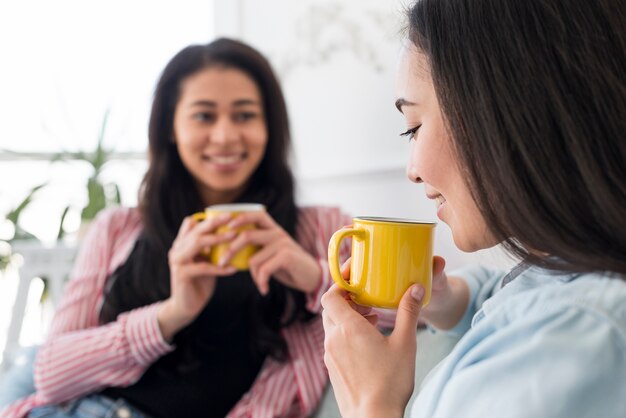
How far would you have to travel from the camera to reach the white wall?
143 centimetres

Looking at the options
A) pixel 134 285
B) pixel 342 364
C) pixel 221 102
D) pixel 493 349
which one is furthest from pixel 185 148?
pixel 493 349

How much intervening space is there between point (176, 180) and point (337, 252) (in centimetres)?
99

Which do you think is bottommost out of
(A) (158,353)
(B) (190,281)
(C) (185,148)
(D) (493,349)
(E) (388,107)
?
(A) (158,353)

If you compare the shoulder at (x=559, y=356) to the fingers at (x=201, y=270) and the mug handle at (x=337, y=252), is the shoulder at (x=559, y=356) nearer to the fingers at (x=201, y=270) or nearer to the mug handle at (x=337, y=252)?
the mug handle at (x=337, y=252)

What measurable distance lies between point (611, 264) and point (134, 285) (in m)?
1.14

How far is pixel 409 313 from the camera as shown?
2.04ft

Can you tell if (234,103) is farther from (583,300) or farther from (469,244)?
(583,300)

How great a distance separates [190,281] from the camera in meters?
1.16

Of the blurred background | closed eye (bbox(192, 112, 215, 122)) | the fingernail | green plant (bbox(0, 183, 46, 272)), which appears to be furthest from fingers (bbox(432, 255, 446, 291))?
green plant (bbox(0, 183, 46, 272))

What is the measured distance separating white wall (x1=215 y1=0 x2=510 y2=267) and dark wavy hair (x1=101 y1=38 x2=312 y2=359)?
14 cm

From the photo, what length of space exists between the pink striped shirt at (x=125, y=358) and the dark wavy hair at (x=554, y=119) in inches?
29.2

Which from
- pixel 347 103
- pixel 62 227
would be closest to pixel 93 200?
pixel 62 227

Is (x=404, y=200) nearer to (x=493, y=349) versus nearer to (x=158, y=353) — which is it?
(x=158, y=353)

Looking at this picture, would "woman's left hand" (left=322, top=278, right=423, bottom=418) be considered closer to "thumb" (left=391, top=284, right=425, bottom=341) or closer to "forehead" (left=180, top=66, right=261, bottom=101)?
"thumb" (left=391, top=284, right=425, bottom=341)
